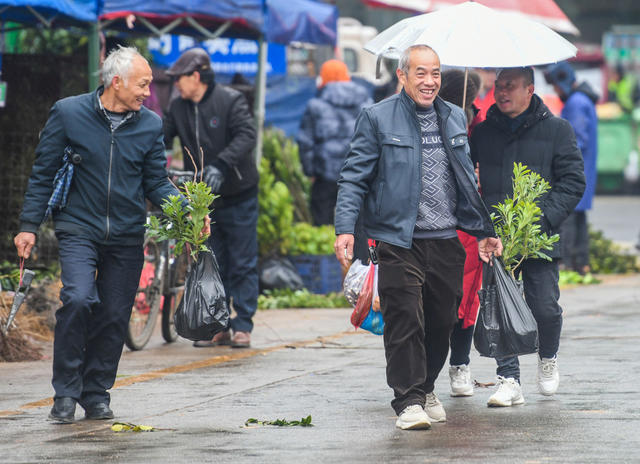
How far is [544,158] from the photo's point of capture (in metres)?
7.34

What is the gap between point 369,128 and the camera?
658 cm

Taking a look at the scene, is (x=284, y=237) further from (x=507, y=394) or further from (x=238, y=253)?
(x=507, y=394)

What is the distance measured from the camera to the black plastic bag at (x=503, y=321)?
22.7 ft

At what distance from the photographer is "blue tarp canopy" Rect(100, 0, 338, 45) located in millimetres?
10802

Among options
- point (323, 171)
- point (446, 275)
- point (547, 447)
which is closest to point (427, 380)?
point (446, 275)

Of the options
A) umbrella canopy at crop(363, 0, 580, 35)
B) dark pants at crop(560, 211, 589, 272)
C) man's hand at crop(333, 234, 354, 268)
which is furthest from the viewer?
dark pants at crop(560, 211, 589, 272)

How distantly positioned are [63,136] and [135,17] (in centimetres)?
451

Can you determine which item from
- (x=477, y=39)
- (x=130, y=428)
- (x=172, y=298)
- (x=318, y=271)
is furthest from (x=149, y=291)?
(x=477, y=39)

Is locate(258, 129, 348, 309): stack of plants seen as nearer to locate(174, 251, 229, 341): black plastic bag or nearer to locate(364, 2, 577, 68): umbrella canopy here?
locate(174, 251, 229, 341): black plastic bag

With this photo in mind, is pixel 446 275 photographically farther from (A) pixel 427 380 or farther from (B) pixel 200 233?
(B) pixel 200 233

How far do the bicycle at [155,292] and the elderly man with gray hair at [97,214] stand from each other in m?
2.61

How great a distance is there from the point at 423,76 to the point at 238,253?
356cm

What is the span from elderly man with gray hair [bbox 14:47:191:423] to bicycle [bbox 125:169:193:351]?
261 cm

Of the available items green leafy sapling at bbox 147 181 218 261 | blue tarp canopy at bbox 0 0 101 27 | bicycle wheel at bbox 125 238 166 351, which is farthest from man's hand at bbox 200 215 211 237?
blue tarp canopy at bbox 0 0 101 27
